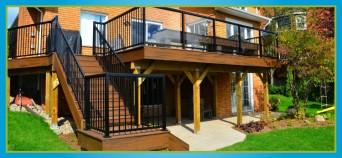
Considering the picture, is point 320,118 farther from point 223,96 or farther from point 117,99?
point 117,99

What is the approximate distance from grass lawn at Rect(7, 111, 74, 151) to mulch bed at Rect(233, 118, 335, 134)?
581cm

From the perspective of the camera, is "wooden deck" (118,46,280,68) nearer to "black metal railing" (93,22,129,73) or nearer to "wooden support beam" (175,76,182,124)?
"black metal railing" (93,22,129,73)

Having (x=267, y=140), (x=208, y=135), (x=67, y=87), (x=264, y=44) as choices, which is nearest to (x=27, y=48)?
(x=67, y=87)

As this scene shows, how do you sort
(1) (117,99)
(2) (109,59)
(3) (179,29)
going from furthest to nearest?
1. (3) (179,29)
2. (2) (109,59)
3. (1) (117,99)

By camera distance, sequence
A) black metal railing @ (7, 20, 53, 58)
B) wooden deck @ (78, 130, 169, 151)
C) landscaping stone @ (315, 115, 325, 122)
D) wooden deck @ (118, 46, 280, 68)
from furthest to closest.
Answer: landscaping stone @ (315, 115, 325, 122), black metal railing @ (7, 20, 53, 58), wooden deck @ (118, 46, 280, 68), wooden deck @ (78, 130, 169, 151)

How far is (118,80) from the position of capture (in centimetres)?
825

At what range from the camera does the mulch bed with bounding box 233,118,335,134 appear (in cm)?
1007

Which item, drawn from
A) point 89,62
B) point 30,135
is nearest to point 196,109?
point 89,62

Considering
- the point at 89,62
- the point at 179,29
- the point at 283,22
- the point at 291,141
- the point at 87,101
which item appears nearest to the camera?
the point at 87,101

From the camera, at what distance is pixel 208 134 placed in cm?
936

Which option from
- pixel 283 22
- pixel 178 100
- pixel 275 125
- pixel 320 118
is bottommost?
pixel 275 125

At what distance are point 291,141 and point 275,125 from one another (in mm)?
2180

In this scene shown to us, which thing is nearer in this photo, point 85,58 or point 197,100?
point 85,58

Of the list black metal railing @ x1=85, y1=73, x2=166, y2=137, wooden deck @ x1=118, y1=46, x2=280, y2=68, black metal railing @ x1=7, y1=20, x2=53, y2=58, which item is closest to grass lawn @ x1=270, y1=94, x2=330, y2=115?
wooden deck @ x1=118, y1=46, x2=280, y2=68
